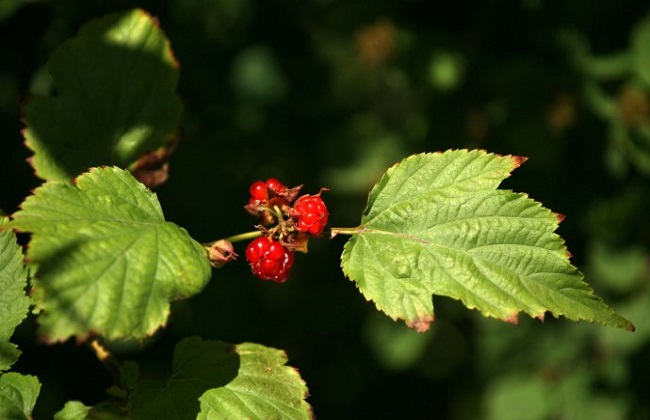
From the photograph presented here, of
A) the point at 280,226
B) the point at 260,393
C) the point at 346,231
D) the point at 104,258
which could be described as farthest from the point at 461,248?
the point at 104,258

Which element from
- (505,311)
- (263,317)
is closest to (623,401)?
(263,317)

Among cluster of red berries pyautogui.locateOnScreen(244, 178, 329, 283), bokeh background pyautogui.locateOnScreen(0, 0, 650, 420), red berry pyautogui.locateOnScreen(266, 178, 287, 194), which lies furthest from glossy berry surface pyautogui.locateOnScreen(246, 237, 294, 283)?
bokeh background pyautogui.locateOnScreen(0, 0, 650, 420)

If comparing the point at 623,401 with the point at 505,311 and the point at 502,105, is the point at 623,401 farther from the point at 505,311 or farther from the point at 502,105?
the point at 505,311

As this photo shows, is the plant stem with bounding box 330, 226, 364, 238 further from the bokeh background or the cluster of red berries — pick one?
the bokeh background

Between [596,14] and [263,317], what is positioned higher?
[596,14]

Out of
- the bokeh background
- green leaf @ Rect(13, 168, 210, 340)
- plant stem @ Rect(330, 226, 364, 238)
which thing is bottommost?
the bokeh background

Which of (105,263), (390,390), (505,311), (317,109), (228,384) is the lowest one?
(390,390)

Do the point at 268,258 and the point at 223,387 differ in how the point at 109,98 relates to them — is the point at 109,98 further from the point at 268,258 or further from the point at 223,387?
the point at 223,387
